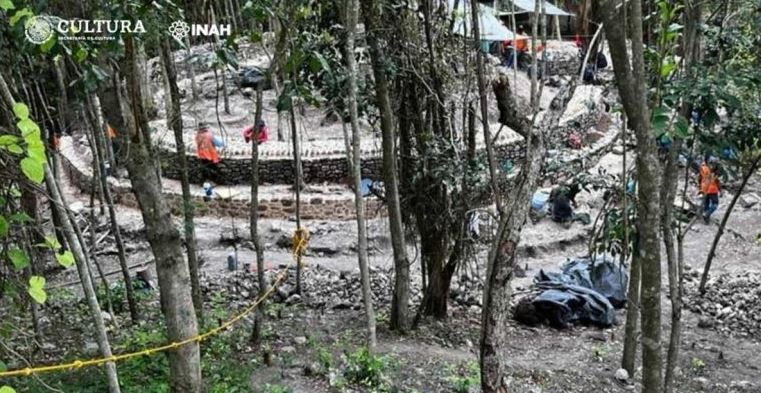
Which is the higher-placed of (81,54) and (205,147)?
(81,54)

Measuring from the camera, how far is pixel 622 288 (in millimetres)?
9273

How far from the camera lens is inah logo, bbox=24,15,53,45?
2969 mm

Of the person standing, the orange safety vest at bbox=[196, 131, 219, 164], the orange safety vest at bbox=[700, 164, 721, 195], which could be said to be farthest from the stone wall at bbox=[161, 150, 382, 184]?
the orange safety vest at bbox=[700, 164, 721, 195]

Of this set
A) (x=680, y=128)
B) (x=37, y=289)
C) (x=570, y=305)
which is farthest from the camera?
(x=570, y=305)

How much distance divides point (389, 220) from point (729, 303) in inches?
197

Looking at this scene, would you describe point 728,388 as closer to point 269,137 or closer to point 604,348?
point 604,348

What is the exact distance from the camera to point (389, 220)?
7078mm

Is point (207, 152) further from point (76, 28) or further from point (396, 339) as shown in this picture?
point (76, 28)

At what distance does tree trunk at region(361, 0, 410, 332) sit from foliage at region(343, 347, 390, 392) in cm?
154

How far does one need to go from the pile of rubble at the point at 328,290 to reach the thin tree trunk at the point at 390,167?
1.17 metres

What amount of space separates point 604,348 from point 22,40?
655 centimetres

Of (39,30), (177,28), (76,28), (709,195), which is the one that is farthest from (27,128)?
(709,195)

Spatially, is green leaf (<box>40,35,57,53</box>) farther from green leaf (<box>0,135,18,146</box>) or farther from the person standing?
the person standing

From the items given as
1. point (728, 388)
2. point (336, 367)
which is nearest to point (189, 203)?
point (336, 367)
